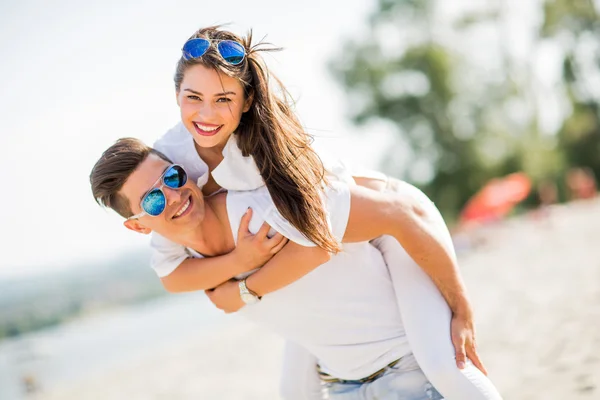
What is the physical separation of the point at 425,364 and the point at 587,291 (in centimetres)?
534

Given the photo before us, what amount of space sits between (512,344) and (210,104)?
15.6 feet

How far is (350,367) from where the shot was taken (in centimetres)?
273

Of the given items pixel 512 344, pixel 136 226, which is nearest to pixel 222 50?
pixel 136 226

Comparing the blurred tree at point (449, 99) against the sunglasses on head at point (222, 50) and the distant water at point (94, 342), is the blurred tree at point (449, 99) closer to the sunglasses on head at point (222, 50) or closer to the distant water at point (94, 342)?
the distant water at point (94, 342)

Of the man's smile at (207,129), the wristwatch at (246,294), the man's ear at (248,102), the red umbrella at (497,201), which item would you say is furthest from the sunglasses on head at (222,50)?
the red umbrella at (497,201)

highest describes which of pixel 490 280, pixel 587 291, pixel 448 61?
pixel 448 61

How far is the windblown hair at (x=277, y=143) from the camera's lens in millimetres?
2395

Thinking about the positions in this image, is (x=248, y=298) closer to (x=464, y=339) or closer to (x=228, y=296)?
(x=228, y=296)

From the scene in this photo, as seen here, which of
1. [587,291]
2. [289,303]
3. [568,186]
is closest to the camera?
[289,303]

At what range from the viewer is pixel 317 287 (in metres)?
2.62

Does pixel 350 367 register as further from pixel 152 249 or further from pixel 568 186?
pixel 568 186

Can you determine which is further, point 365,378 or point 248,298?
point 365,378

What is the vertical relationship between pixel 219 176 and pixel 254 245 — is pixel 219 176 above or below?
above

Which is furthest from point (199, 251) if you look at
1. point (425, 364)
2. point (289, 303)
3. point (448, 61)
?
point (448, 61)
